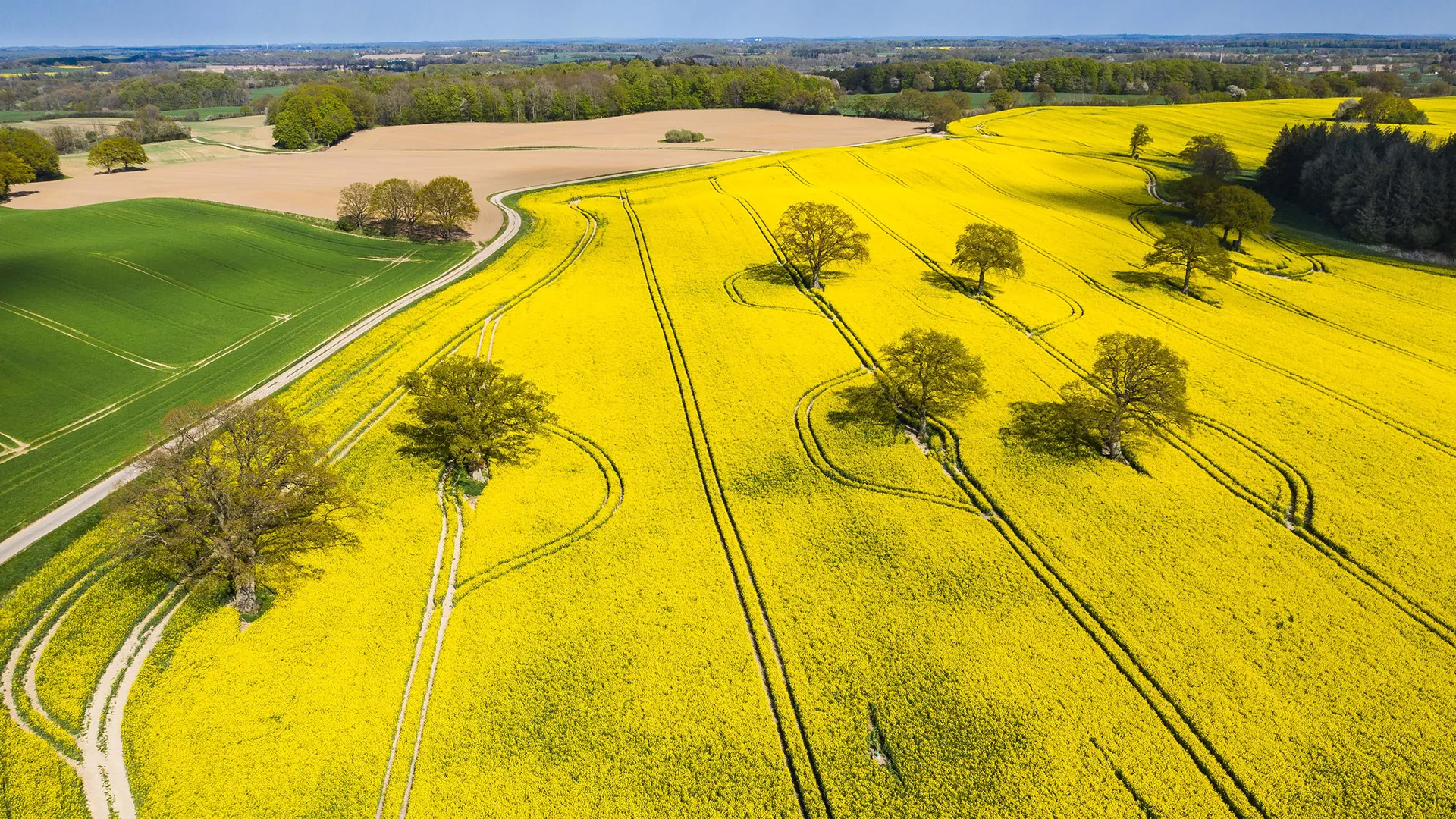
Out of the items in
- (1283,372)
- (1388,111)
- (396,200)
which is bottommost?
(1283,372)

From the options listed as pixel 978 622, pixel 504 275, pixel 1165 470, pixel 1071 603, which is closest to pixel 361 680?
pixel 978 622

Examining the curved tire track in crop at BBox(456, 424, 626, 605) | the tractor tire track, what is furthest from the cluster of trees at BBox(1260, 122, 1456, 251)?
the tractor tire track

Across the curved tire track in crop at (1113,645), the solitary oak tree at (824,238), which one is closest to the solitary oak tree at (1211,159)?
the solitary oak tree at (824,238)

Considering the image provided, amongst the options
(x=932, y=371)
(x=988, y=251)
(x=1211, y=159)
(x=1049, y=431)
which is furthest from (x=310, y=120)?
(x=1211, y=159)

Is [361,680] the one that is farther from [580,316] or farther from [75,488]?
[580,316]

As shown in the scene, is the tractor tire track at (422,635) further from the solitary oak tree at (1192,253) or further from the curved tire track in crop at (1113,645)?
the solitary oak tree at (1192,253)

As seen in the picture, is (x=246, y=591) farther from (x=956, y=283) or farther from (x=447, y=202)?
(x=447, y=202)
